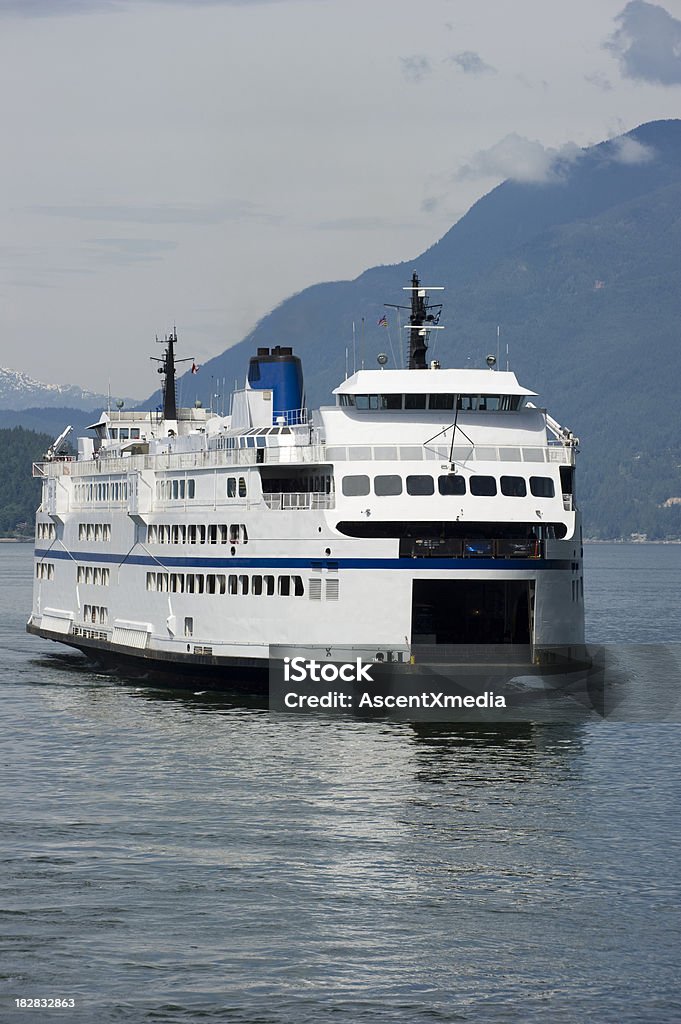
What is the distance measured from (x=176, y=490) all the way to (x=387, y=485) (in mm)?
10452

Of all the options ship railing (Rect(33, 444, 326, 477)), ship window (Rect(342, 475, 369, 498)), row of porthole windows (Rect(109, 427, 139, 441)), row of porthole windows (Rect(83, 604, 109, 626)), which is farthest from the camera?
row of porthole windows (Rect(109, 427, 139, 441))

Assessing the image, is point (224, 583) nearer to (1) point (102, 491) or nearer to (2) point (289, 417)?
(2) point (289, 417)

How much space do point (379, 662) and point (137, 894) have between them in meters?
15.8

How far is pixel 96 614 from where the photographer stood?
194ft

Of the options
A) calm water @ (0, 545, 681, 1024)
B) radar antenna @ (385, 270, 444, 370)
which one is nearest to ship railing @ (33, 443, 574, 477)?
radar antenna @ (385, 270, 444, 370)

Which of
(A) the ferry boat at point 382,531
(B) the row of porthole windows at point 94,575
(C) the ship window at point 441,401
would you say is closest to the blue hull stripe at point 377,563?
(A) the ferry boat at point 382,531

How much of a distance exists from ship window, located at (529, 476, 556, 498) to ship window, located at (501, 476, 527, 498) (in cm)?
29

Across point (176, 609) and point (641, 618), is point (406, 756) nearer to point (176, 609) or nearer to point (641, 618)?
point (176, 609)

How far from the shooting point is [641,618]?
3910 inches

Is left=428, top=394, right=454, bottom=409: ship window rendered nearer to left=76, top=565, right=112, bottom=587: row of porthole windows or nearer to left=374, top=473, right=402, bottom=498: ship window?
left=374, top=473, right=402, bottom=498: ship window

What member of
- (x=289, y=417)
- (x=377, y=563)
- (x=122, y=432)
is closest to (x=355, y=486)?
(x=377, y=563)

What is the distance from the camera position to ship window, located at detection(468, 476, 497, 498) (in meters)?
43.3

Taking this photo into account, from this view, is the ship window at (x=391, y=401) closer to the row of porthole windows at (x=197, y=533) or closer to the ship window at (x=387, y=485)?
the ship window at (x=387, y=485)

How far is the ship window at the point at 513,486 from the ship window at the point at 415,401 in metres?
3.37
